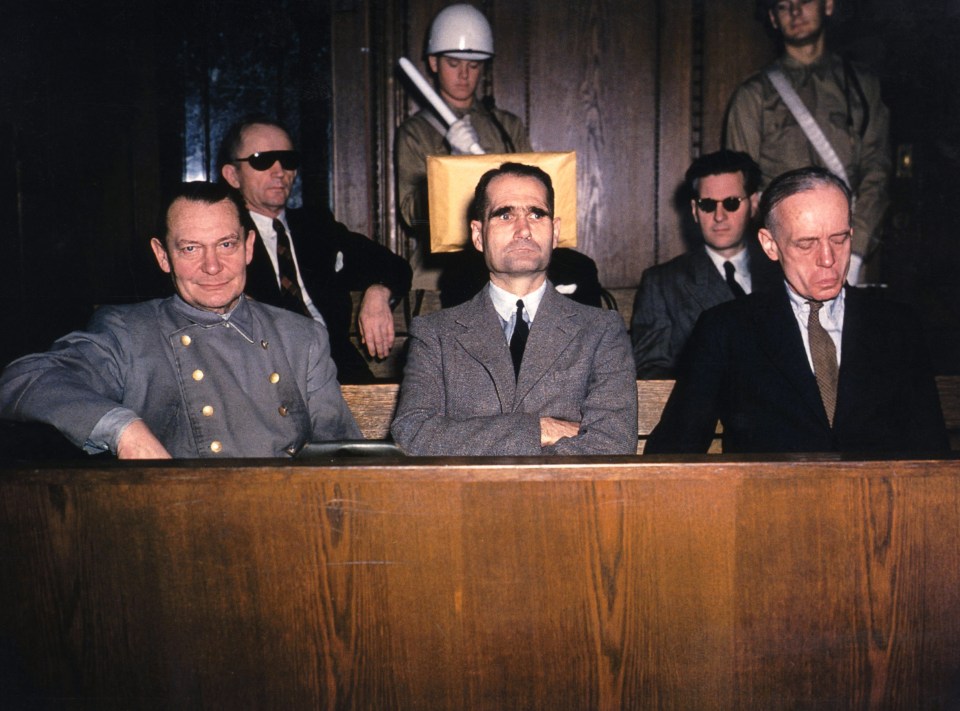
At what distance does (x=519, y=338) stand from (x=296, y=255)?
1.27 meters

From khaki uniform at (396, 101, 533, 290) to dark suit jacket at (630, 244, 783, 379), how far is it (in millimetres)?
1214

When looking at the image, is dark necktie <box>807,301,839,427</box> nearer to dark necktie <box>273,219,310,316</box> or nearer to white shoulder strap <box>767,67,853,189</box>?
dark necktie <box>273,219,310,316</box>

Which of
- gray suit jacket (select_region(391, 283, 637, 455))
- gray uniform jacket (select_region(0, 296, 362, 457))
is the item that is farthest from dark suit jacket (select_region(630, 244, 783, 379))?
gray uniform jacket (select_region(0, 296, 362, 457))

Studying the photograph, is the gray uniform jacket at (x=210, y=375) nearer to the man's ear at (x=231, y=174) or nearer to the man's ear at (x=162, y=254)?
the man's ear at (x=162, y=254)

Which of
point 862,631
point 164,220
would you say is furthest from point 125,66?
point 862,631

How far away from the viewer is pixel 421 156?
3.87 m

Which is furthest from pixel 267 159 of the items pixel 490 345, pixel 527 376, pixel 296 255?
pixel 527 376

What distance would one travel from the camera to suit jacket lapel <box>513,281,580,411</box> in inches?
80.3

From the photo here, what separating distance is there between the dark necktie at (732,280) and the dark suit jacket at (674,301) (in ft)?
0.10

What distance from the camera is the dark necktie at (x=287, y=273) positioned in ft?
9.66

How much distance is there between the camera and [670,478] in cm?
129

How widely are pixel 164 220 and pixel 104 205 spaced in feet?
5.82

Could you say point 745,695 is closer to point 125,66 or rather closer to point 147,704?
point 147,704

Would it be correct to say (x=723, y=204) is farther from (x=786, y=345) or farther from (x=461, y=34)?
(x=461, y=34)
